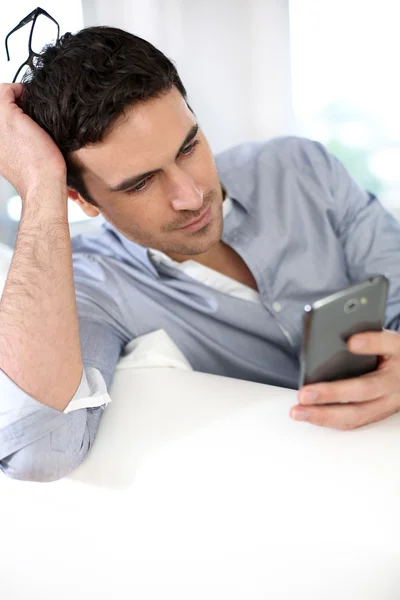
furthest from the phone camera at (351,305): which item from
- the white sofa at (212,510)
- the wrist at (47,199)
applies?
the wrist at (47,199)

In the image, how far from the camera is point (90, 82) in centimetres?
104

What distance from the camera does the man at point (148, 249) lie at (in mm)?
903

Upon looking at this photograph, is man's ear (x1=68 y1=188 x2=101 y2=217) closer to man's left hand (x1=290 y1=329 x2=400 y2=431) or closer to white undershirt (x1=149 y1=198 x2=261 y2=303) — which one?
white undershirt (x1=149 y1=198 x2=261 y2=303)

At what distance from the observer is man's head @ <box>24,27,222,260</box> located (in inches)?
40.6

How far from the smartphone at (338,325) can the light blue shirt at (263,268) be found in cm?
36

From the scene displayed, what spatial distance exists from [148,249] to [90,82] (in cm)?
31

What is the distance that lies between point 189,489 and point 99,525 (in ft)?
0.43

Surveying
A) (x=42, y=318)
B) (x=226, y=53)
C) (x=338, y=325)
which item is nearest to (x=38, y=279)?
(x=42, y=318)

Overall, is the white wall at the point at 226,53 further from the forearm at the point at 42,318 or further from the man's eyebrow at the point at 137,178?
the forearm at the point at 42,318

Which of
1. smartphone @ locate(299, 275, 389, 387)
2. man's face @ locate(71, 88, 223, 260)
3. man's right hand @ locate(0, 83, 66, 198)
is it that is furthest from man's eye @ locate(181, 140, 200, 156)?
smartphone @ locate(299, 275, 389, 387)

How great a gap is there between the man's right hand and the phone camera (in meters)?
0.49

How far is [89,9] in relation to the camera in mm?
1514

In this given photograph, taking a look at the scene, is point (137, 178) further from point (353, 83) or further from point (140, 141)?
point (353, 83)

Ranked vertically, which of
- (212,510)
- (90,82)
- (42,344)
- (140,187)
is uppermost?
(90,82)
